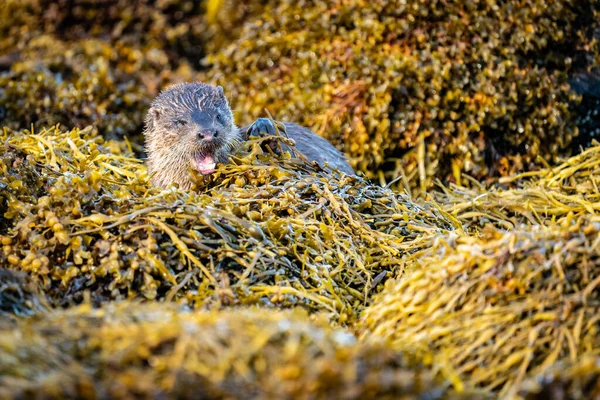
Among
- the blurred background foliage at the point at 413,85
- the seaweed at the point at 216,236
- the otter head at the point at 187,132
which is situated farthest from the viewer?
the blurred background foliage at the point at 413,85

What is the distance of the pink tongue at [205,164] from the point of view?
4266 mm

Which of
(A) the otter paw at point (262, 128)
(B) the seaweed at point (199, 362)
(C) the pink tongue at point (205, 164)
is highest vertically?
(A) the otter paw at point (262, 128)

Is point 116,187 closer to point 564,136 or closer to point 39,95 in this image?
point 39,95

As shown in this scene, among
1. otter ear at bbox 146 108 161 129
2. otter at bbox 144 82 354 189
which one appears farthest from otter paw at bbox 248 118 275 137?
otter ear at bbox 146 108 161 129

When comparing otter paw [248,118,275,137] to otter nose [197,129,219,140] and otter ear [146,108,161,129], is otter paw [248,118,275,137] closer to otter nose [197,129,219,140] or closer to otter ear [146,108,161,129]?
otter nose [197,129,219,140]

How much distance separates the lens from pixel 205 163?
14.1 feet

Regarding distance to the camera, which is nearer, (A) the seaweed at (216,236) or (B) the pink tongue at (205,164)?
(A) the seaweed at (216,236)

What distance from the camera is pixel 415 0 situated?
5699 millimetres

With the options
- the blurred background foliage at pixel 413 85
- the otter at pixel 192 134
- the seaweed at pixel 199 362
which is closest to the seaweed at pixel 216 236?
the otter at pixel 192 134

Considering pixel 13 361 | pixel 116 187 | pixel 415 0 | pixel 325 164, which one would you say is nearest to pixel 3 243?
pixel 116 187

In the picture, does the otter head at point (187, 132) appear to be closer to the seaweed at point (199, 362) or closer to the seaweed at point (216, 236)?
the seaweed at point (216, 236)

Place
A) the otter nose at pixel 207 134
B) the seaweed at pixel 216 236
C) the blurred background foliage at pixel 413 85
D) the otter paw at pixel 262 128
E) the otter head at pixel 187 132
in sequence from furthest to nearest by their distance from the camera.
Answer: the blurred background foliage at pixel 413 85
the otter paw at pixel 262 128
the otter head at pixel 187 132
the otter nose at pixel 207 134
the seaweed at pixel 216 236

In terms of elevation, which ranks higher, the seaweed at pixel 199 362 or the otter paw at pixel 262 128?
the otter paw at pixel 262 128

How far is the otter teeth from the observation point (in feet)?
14.0
